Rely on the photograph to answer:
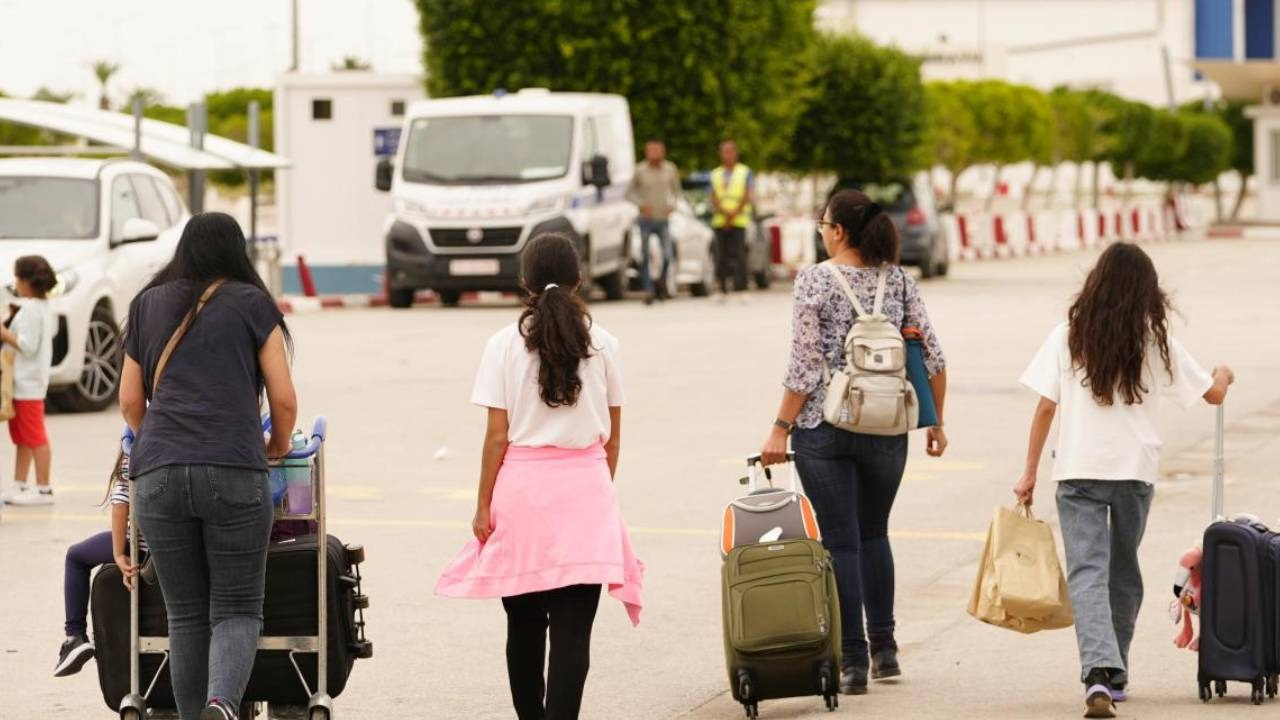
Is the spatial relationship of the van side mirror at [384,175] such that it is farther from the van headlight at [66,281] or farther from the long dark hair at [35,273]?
the long dark hair at [35,273]

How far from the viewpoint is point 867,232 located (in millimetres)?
7379

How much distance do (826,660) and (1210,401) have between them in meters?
1.40

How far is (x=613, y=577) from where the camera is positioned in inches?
246

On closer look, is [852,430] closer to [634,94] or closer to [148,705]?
[148,705]

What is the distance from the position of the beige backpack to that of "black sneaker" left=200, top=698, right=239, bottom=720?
2.19 metres

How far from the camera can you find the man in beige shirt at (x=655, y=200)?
1041 inches

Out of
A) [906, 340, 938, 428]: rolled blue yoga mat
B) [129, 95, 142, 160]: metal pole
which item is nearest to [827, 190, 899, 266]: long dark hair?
[906, 340, 938, 428]: rolled blue yoga mat

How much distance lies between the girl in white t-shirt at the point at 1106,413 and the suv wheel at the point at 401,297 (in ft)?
68.1

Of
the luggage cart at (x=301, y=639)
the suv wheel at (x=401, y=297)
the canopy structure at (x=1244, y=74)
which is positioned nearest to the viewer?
the luggage cart at (x=301, y=639)

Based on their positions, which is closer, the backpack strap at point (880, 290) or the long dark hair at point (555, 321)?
the long dark hair at point (555, 321)

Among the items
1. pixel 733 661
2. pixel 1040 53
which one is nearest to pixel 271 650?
pixel 733 661

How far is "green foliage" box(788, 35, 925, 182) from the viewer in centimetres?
4009

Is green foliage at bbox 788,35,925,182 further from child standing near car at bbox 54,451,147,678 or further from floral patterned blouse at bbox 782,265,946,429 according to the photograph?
child standing near car at bbox 54,451,147,678

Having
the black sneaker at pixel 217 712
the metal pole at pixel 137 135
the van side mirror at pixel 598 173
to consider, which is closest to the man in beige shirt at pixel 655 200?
the van side mirror at pixel 598 173
